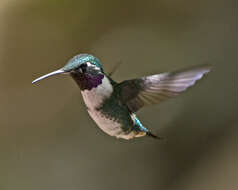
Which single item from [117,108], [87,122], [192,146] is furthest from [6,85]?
[117,108]

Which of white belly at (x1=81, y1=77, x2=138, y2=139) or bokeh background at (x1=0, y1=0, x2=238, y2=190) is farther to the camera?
bokeh background at (x1=0, y1=0, x2=238, y2=190)

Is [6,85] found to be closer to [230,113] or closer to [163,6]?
[163,6]

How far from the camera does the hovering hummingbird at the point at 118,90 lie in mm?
673

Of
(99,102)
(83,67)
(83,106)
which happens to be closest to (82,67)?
(83,67)

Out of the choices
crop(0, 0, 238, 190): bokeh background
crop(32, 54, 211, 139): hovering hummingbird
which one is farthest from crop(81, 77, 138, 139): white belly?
crop(0, 0, 238, 190): bokeh background

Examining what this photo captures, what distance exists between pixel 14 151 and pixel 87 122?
0.48m

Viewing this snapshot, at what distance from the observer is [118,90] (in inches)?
31.5

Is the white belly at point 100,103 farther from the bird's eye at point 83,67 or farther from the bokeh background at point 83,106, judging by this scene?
the bokeh background at point 83,106

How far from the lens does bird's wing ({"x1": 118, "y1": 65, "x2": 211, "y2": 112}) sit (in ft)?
2.16

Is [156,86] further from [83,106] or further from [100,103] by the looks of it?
[83,106]

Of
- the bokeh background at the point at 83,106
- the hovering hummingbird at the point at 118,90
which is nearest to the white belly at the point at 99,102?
the hovering hummingbird at the point at 118,90

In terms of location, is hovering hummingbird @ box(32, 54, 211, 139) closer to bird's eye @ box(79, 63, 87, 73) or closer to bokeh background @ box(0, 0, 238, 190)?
bird's eye @ box(79, 63, 87, 73)

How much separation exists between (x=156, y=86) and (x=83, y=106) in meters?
1.47

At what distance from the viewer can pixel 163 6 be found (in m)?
2.19
